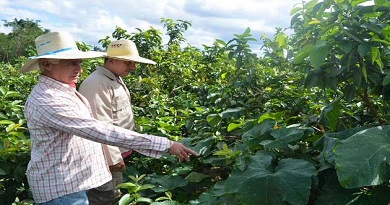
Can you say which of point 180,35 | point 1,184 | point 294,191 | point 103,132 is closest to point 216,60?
point 180,35

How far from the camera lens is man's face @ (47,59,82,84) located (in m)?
2.35

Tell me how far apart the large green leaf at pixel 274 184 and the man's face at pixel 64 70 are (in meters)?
1.01

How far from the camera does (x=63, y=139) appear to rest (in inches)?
89.6

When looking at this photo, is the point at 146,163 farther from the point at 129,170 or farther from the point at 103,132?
the point at 103,132

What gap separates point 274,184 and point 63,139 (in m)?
1.07

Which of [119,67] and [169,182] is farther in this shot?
[119,67]

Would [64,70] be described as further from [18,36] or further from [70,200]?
[18,36]

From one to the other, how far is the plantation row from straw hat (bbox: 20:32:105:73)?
66 cm

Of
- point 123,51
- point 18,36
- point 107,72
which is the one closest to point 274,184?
point 107,72

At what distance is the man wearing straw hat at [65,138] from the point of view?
2201 mm

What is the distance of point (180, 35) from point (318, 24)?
4.89 m

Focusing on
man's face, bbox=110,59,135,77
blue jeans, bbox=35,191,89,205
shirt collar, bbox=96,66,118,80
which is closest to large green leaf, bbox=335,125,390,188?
blue jeans, bbox=35,191,89,205

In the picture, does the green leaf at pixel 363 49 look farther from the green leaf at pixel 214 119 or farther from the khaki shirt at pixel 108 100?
the khaki shirt at pixel 108 100

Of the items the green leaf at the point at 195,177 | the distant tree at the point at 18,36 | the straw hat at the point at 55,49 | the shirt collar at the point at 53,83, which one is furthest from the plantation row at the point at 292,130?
the distant tree at the point at 18,36
